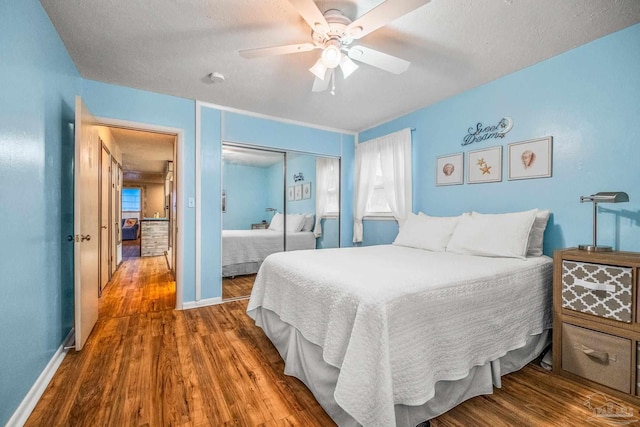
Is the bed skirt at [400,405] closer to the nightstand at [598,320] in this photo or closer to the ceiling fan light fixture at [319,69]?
the nightstand at [598,320]

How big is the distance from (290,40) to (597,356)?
2.98 meters

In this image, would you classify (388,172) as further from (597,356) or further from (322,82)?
(597,356)

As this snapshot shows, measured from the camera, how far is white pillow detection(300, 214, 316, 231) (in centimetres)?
419

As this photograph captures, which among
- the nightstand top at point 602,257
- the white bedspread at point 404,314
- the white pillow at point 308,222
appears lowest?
the white bedspread at point 404,314

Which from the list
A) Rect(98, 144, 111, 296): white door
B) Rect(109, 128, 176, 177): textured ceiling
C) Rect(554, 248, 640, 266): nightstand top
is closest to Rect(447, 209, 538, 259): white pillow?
Rect(554, 248, 640, 266): nightstand top

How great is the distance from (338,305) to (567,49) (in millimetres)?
2702

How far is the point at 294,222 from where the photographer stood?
409 centimetres

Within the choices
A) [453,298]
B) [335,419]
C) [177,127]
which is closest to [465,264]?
[453,298]

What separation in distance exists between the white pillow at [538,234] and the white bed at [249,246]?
2735 millimetres

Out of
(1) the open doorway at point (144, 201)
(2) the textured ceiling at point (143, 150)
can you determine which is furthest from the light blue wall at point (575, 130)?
(2) the textured ceiling at point (143, 150)

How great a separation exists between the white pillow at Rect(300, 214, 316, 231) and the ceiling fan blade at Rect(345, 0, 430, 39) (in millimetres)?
2731

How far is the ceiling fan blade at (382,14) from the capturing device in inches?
55.0

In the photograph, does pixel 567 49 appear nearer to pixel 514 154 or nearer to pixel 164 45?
pixel 514 154

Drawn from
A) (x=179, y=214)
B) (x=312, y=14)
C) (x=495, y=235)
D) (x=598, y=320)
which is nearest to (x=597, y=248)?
(x=598, y=320)
